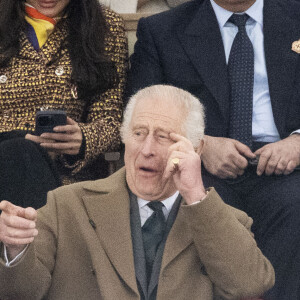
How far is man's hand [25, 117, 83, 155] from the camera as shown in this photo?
8.26 ft

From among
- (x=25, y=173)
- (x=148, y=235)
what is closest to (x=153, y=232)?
(x=148, y=235)

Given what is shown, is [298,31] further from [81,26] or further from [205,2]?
[81,26]

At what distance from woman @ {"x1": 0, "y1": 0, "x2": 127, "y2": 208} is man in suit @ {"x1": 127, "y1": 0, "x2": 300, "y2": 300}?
15cm

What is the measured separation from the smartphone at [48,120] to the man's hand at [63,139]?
0.01m

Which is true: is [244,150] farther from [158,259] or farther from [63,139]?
[158,259]

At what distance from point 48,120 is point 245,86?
75 centimetres

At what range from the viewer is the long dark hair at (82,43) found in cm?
274

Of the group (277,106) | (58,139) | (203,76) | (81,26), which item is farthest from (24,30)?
(277,106)

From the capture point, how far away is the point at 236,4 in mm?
2877

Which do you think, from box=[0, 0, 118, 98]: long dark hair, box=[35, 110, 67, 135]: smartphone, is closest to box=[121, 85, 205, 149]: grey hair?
box=[35, 110, 67, 135]: smartphone

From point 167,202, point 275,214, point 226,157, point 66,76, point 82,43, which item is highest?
point 82,43

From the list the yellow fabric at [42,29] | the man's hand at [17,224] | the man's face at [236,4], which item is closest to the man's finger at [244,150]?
the man's face at [236,4]

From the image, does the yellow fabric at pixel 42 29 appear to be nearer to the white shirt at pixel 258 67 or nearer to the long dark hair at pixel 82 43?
the long dark hair at pixel 82 43

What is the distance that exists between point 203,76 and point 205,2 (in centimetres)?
34
